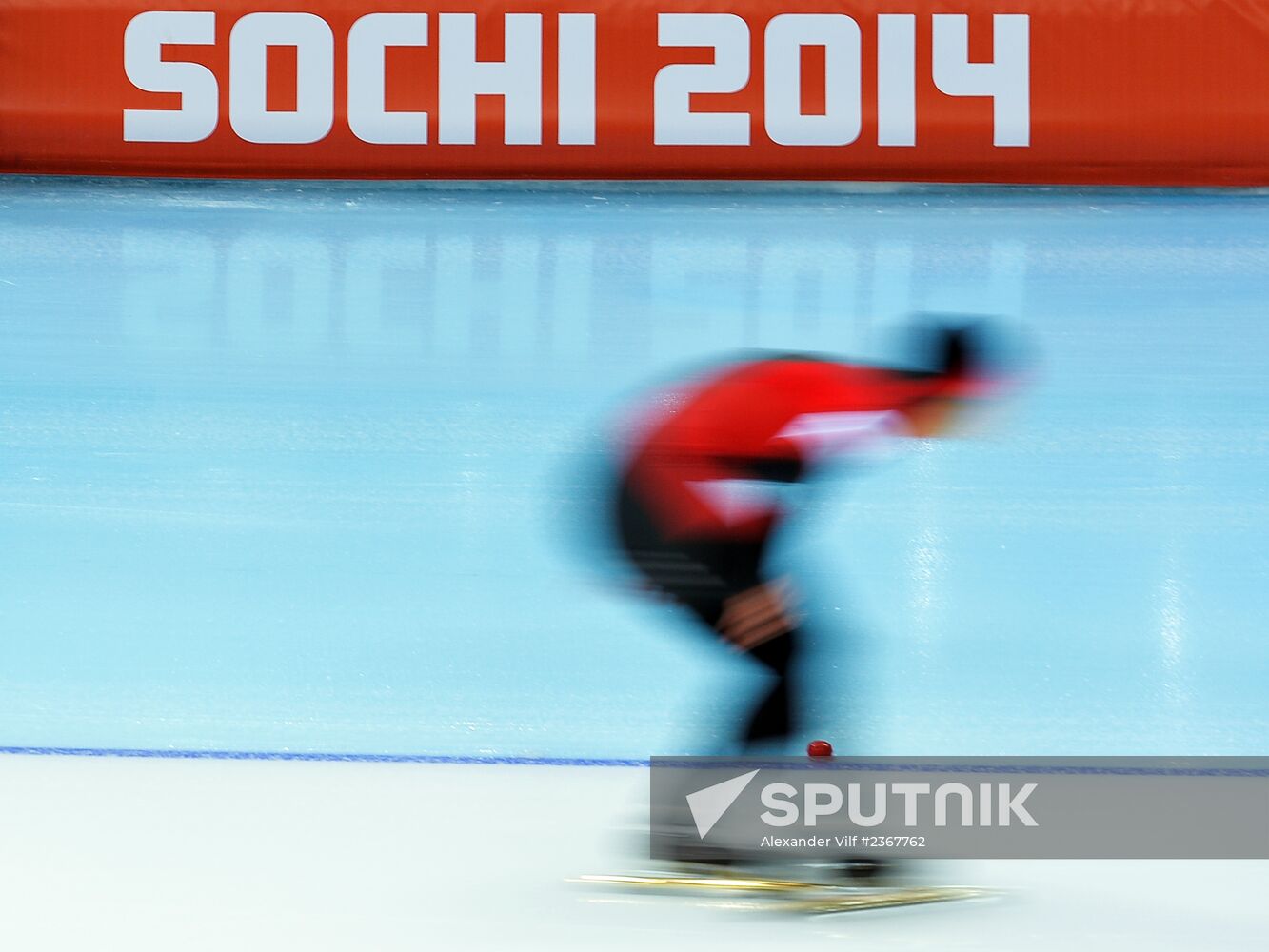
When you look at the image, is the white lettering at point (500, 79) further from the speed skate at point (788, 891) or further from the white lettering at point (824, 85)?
the speed skate at point (788, 891)

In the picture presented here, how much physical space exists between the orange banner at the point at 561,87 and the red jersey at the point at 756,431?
1983mm

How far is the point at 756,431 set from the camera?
1914 millimetres

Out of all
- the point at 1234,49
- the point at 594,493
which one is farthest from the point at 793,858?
the point at 1234,49

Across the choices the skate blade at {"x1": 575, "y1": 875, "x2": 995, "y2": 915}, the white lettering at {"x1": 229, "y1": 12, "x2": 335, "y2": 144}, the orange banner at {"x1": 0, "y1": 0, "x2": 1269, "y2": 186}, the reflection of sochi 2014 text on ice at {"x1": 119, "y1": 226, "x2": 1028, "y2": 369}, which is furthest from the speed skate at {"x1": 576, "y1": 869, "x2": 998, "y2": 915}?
the white lettering at {"x1": 229, "y1": 12, "x2": 335, "y2": 144}

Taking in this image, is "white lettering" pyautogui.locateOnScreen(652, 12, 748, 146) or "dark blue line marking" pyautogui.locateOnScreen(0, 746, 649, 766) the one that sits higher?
"white lettering" pyautogui.locateOnScreen(652, 12, 748, 146)

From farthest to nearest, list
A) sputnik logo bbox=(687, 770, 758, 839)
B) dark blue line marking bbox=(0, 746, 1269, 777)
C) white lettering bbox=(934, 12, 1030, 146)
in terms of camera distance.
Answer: white lettering bbox=(934, 12, 1030, 146)
dark blue line marking bbox=(0, 746, 1269, 777)
sputnik logo bbox=(687, 770, 758, 839)

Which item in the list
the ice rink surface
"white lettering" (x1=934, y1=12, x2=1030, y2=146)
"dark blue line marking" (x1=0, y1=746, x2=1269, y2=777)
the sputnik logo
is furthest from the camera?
"white lettering" (x1=934, y1=12, x2=1030, y2=146)

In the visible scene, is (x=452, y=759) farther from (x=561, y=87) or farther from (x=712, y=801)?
(x=561, y=87)

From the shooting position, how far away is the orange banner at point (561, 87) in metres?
3.73

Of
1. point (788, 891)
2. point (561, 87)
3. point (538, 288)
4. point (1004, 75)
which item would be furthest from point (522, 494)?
point (1004, 75)

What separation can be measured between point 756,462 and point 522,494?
5.04 feet

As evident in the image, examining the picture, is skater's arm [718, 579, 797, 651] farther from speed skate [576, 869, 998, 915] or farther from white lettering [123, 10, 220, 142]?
white lettering [123, 10, 220, 142]

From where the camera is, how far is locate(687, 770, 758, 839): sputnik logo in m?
2.00

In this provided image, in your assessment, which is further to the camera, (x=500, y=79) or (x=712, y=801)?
(x=500, y=79)
